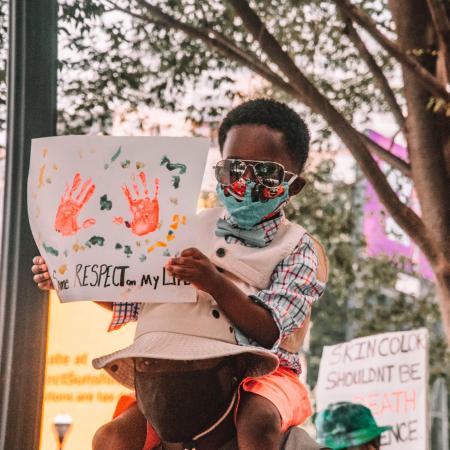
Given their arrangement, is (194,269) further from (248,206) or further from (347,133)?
(347,133)

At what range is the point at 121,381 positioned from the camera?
8.09 feet

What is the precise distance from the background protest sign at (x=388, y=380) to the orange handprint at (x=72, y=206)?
5718 mm

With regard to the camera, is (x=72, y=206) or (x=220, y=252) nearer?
(x=72, y=206)

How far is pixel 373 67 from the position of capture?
20.3 feet

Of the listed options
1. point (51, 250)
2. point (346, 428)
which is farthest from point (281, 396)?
point (346, 428)

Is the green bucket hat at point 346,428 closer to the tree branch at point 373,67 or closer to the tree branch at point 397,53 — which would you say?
the tree branch at point 397,53

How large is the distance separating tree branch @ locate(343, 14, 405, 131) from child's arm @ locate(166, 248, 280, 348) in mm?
3817

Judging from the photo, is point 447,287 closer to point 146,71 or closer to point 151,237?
point 146,71

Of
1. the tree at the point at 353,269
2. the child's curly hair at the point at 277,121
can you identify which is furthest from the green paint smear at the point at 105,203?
the tree at the point at 353,269

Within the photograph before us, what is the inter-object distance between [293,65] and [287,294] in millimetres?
3546

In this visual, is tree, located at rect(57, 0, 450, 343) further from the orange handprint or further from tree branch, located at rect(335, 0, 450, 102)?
the orange handprint

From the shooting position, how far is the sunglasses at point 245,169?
7.90 feet

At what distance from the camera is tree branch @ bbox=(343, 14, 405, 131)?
5900 millimetres

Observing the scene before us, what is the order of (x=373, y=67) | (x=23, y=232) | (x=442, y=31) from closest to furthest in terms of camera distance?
(x=23, y=232), (x=442, y=31), (x=373, y=67)
